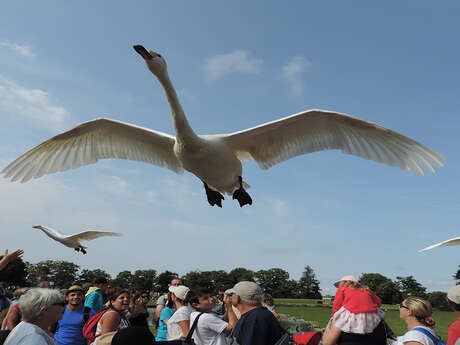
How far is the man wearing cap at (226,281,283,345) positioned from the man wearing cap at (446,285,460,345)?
6.03ft

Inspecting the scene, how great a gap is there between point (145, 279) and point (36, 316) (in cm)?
13194

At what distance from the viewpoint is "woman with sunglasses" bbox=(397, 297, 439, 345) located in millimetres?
3799

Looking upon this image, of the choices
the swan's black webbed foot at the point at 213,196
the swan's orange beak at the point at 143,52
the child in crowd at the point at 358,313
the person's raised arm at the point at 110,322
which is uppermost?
the swan's orange beak at the point at 143,52

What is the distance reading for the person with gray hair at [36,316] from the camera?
3.17 m

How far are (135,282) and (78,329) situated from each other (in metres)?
129

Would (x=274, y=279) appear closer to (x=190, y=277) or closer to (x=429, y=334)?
(x=190, y=277)

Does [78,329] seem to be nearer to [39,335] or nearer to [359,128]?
[39,335]

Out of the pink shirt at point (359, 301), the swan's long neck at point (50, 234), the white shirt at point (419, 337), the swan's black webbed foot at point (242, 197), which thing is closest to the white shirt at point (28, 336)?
the pink shirt at point (359, 301)

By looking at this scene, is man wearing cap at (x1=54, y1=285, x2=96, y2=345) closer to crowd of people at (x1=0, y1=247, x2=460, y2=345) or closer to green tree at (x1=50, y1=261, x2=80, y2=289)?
crowd of people at (x1=0, y1=247, x2=460, y2=345)

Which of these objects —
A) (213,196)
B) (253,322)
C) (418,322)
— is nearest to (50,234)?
(213,196)

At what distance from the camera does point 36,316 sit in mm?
3385

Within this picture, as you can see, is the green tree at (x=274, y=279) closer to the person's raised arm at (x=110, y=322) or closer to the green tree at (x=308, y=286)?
the green tree at (x=308, y=286)

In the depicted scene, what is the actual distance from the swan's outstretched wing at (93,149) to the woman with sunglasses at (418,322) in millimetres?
5682

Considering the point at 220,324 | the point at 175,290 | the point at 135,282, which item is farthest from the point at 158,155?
the point at 135,282
